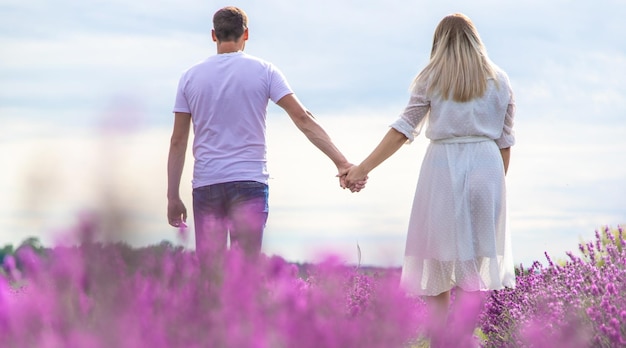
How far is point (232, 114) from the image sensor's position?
207 inches

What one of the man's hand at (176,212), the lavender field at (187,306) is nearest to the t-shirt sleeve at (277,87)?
the man's hand at (176,212)

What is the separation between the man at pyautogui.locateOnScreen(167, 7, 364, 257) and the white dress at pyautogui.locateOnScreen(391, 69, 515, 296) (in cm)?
81

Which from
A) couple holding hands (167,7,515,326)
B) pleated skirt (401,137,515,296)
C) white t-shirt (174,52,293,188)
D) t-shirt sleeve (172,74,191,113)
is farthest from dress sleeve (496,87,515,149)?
t-shirt sleeve (172,74,191,113)

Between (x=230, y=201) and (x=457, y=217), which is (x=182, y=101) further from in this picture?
(x=457, y=217)

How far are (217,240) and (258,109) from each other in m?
2.55

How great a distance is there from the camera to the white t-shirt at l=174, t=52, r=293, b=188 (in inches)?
205

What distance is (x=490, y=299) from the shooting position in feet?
21.9

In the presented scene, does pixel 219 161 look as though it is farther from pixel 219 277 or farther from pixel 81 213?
pixel 81 213

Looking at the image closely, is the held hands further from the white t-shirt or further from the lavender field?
the lavender field

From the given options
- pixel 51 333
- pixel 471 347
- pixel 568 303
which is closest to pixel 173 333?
pixel 51 333

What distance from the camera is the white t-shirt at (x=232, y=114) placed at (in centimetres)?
522

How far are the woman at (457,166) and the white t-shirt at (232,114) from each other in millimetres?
915

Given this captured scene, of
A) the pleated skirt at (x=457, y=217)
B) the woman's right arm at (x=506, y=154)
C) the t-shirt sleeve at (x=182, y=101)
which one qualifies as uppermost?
the t-shirt sleeve at (x=182, y=101)

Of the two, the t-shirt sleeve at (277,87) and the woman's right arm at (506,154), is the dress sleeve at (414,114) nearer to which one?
the woman's right arm at (506,154)
